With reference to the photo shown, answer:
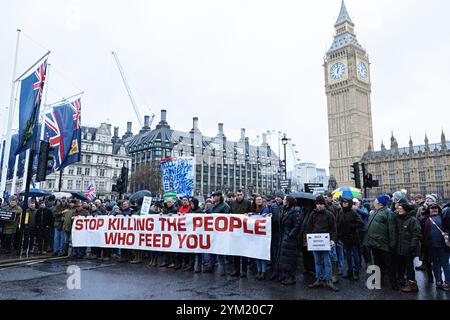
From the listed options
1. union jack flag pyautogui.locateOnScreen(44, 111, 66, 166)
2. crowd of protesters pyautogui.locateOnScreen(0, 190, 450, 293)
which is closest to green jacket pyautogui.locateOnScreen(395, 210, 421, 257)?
crowd of protesters pyautogui.locateOnScreen(0, 190, 450, 293)

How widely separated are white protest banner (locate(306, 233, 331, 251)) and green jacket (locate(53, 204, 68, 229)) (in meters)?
9.43

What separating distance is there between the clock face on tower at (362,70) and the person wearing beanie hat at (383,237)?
113 metres

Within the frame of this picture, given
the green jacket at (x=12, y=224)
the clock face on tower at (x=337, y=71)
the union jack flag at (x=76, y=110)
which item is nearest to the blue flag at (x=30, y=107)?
the green jacket at (x=12, y=224)

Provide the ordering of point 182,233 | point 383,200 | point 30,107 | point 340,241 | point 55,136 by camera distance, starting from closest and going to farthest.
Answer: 1. point 383,200
2. point 340,241
3. point 182,233
4. point 30,107
5. point 55,136

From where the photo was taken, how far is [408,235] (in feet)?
23.2

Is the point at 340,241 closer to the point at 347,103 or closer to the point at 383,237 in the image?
the point at 383,237

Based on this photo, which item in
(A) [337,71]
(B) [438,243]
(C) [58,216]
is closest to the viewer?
(B) [438,243]

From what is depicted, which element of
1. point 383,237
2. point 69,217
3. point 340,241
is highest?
point 69,217

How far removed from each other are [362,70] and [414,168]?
40402 millimetres

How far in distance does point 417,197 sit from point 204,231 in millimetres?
7699

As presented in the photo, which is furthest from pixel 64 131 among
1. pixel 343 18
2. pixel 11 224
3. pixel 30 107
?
pixel 343 18

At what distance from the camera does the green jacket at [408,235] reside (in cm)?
697

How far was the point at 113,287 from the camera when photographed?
735 cm

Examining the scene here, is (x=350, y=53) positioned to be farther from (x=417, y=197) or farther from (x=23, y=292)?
(x=23, y=292)
